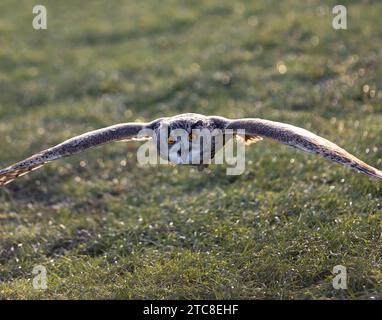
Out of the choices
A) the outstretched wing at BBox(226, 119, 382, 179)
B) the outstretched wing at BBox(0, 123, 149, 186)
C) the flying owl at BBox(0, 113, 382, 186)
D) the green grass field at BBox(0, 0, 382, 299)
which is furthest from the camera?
the outstretched wing at BBox(0, 123, 149, 186)

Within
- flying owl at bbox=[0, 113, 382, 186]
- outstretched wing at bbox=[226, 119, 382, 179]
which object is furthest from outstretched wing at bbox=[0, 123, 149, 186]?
outstretched wing at bbox=[226, 119, 382, 179]

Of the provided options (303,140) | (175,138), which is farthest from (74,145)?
(303,140)

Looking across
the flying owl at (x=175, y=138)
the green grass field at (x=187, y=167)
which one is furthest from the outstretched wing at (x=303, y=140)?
the green grass field at (x=187, y=167)

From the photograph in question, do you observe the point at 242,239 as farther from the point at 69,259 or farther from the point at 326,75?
the point at 326,75

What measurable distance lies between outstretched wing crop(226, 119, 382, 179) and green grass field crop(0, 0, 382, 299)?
0.95 meters

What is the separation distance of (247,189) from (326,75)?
3.66m

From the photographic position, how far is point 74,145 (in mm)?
7199

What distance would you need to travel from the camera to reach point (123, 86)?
12.2m

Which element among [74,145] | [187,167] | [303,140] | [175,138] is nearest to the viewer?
[303,140]

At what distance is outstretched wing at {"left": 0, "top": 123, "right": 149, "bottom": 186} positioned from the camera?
23.4 feet

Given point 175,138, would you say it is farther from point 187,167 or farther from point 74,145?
point 187,167

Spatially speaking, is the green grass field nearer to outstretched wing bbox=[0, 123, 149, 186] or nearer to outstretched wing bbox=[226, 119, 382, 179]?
outstretched wing bbox=[226, 119, 382, 179]

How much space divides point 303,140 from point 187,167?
3030 mm
